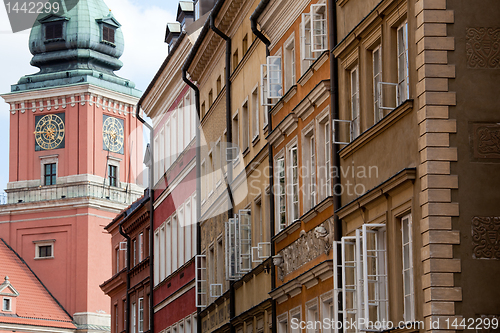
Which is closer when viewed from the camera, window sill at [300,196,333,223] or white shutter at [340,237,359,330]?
white shutter at [340,237,359,330]

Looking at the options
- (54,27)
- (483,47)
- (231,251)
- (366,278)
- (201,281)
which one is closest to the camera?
(483,47)

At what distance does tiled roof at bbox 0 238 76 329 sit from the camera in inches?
2867

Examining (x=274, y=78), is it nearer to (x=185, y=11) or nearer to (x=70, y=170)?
(x=185, y=11)

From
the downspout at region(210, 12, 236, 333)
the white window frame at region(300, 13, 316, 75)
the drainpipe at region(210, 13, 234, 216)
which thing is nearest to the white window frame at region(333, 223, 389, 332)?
the white window frame at region(300, 13, 316, 75)

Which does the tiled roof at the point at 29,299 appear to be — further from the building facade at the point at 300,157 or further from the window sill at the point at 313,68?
the window sill at the point at 313,68

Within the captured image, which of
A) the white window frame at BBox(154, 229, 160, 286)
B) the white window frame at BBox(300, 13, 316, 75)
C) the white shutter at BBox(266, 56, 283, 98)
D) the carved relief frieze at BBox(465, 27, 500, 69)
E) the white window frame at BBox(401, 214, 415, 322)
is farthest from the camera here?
the white window frame at BBox(154, 229, 160, 286)

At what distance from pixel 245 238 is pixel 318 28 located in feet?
24.5

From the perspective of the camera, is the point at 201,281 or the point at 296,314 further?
the point at 201,281

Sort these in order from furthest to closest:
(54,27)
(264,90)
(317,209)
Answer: (54,27), (264,90), (317,209)

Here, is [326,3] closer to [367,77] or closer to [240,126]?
[367,77]

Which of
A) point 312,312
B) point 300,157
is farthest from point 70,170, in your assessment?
point 312,312

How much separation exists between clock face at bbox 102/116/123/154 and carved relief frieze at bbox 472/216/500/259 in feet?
221

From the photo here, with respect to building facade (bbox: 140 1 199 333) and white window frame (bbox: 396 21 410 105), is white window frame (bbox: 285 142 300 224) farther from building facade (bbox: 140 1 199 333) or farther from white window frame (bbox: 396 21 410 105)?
building facade (bbox: 140 1 199 333)

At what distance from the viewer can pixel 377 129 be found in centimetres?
1634
